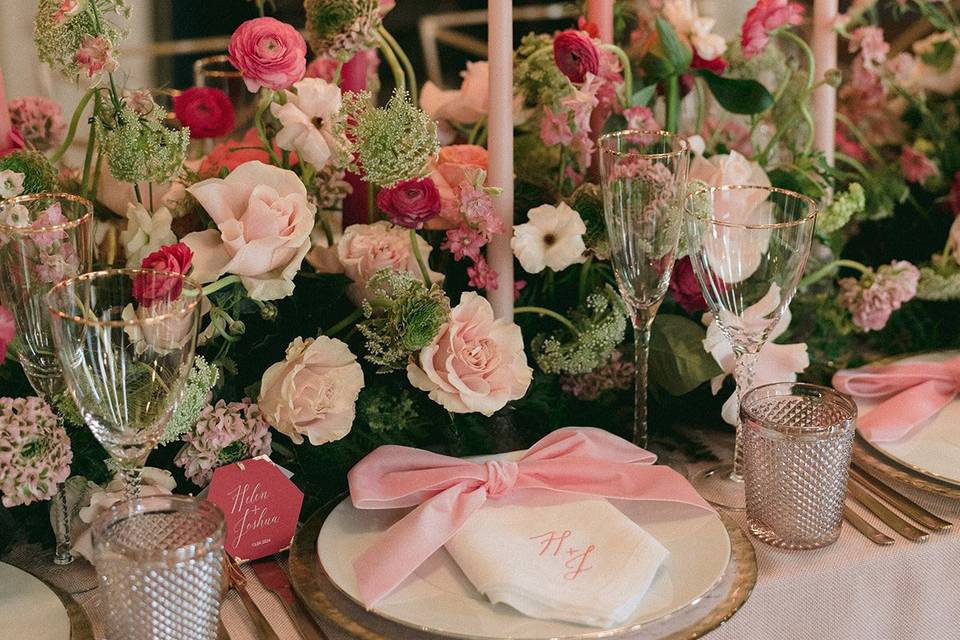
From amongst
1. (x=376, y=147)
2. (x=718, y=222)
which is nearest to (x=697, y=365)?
(x=718, y=222)

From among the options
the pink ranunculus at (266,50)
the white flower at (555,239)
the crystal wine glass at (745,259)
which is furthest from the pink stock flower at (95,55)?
the crystal wine glass at (745,259)

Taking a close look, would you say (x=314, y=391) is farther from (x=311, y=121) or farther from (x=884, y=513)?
(x=884, y=513)

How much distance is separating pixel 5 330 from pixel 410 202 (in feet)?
1.18

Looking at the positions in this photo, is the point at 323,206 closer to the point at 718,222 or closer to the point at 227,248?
the point at 227,248

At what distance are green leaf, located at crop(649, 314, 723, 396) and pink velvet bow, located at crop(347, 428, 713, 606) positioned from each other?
122 millimetres

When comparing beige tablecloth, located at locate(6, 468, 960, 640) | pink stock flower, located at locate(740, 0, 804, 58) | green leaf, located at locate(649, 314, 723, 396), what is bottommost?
beige tablecloth, located at locate(6, 468, 960, 640)

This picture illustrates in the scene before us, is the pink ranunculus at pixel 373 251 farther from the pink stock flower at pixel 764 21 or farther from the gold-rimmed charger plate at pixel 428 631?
the pink stock flower at pixel 764 21

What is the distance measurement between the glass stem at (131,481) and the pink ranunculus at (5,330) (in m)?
0.14

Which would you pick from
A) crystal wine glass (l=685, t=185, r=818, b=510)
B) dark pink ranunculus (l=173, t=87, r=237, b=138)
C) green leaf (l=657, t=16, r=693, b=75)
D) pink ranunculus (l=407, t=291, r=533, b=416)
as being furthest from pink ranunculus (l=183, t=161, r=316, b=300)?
green leaf (l=657, t=16, r=693, b=75)

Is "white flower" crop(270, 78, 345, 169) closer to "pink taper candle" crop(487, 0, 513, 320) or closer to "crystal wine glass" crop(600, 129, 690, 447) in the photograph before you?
"pink taper candle" crop(487, 0, 513, 320)

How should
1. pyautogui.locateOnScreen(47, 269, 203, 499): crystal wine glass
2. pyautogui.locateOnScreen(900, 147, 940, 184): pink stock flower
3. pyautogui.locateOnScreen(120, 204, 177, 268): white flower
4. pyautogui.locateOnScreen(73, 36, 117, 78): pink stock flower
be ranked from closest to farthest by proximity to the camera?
pyautogui.locateOnScreen(47, 269, 203, 499): crystal wine glass, pyautogui.locateOnScreen(73, 36, 117, 78): pink stock flower, pyautogui.locateOnScreen(120, 204, 177, 268): white flower, pyautogui.locateOnScreen(900, 147, 940, 184): pink stock flower

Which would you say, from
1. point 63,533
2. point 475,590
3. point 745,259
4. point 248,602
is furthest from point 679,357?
point 63,533

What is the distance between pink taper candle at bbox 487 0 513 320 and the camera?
3.60ft

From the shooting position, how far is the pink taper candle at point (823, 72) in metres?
1.37
